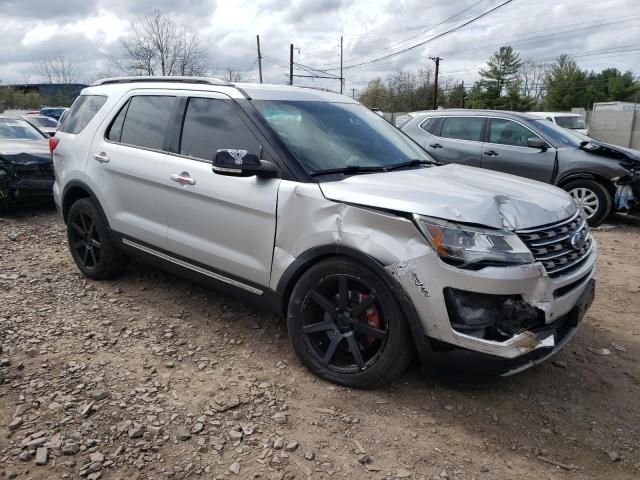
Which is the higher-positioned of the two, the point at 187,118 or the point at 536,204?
the point at 187,118

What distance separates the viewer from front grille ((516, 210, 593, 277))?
2.61 m

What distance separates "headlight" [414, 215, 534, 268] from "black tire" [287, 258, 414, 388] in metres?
0.38

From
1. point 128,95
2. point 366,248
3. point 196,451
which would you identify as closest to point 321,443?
point 196,451

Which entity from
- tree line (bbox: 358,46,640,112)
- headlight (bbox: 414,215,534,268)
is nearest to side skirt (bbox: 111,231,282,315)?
headlight (bbox: 414,215,534,268)

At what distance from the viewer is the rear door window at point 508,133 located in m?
7.91

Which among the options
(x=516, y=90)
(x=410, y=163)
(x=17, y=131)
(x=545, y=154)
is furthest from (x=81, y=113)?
(x=516, y=90)

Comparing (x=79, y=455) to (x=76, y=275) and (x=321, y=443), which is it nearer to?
(x=321, y=443)

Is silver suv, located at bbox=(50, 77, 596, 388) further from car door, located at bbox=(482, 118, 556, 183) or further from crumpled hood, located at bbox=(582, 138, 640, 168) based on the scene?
crumpled hood, located at bbox=(582, 138, 640, 168)

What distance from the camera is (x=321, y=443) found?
8.45 ft

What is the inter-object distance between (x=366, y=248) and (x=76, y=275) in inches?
135

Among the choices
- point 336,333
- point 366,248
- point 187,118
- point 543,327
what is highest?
point 187,118

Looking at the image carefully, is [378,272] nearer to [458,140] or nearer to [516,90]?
[458,140]

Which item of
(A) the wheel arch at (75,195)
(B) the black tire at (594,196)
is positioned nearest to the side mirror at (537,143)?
(B) the black tire at (594,196)

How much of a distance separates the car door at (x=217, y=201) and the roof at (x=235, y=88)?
0.32ft
